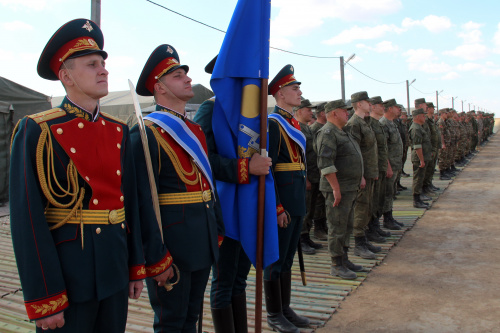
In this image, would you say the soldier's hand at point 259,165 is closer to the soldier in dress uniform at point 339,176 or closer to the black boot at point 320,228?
the soldier in dress uniform at point 339,176

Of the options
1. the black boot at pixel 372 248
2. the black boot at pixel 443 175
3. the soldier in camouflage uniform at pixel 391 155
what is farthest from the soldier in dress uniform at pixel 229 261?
the black boot at pixel 443 175

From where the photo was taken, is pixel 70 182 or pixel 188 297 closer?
pixel 70 182

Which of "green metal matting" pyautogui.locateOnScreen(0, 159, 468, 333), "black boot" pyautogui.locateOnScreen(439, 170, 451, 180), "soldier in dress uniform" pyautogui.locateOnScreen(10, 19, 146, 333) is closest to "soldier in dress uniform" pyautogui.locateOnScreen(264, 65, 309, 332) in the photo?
"green metal matting" pyautogui.locateOnScreen(0, 159, 468, 333)

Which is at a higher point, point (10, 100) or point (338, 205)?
point (10, 100)

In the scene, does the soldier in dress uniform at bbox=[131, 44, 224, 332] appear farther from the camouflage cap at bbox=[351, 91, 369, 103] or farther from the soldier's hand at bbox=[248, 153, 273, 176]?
the camouflage cap at bbox=[351, 91, 369, 103]

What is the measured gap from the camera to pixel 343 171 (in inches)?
191

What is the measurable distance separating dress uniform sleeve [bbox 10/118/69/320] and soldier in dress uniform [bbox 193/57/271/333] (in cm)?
126

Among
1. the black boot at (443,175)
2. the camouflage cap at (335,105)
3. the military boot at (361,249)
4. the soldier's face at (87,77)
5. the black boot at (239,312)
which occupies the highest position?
the soldier's face at (87,77)

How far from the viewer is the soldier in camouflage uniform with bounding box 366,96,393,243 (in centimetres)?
640

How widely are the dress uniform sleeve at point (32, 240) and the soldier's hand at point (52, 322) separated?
0.06ft

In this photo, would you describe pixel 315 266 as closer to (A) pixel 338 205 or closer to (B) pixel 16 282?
(A) pixel 338 205

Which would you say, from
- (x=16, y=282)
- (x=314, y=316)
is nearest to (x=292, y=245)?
(x=314, y=316)

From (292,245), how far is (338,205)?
4.42 ft

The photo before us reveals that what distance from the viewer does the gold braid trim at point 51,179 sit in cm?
170
